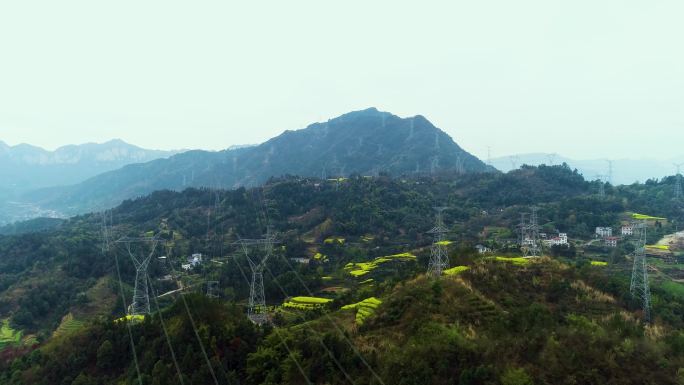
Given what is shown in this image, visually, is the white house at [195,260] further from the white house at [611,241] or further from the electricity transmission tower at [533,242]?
the white house at [611,241]

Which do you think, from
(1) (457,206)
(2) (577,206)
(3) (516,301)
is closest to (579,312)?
(3) (516,301)

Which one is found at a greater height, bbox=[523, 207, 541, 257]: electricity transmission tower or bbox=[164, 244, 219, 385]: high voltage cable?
bbox=[523, 207, 541, 257]: electricity transmission tower

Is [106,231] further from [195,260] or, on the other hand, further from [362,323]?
[362,323]

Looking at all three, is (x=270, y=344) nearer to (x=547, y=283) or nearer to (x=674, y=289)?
(x=547, y=283)

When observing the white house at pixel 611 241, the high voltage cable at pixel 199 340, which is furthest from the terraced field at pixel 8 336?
the white house at pixel 611 241

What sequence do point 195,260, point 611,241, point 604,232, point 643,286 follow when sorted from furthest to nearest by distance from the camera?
point 195,260
point 604,232
point 611,241
point 643,286

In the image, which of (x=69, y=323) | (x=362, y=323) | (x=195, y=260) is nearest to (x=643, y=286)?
(x=362, y=323)

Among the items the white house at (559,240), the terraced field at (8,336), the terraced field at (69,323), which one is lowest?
the terraced field at (8,336)

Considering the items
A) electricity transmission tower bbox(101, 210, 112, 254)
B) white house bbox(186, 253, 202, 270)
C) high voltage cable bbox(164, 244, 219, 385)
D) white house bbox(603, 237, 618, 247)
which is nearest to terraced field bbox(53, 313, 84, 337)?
white house bbox(186, 253, 202, 270)

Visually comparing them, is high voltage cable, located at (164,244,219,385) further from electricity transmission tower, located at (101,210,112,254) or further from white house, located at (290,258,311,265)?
electricity transmission tower, located at (101,210,112,254)
